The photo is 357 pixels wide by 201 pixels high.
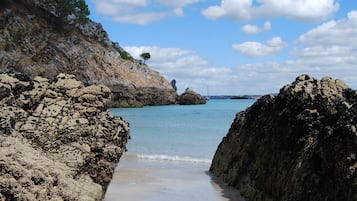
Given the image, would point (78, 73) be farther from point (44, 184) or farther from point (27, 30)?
point (44, 184)

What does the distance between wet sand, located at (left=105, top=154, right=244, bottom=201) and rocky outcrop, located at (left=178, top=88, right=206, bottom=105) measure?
67058mm

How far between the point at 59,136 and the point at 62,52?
56.6 meters

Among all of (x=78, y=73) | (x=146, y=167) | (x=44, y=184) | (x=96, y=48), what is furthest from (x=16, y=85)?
(x=96, y=48)

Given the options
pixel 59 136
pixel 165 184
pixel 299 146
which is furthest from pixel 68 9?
pixel 299 146

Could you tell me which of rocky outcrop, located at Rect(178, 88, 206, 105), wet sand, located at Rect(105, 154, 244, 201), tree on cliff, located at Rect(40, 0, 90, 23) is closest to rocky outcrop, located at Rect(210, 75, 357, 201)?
wet sand, located at Rect(105, 154, 244, 201)

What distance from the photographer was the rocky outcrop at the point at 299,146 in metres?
6.08

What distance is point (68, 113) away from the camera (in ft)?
24.3

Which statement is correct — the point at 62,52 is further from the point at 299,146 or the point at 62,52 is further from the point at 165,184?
the point at 299,146

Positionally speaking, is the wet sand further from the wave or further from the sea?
the wave

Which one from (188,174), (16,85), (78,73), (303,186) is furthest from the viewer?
(78,73)

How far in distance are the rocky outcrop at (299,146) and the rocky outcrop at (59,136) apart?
8.20ft

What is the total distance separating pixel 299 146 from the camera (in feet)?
24.1

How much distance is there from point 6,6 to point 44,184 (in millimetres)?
61111

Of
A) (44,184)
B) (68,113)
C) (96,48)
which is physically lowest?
(44,184)
